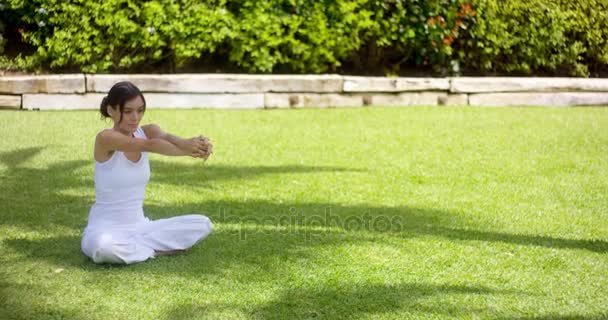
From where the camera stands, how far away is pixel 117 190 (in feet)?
16.9

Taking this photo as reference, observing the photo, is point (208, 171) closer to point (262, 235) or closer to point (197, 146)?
point (262, 235)

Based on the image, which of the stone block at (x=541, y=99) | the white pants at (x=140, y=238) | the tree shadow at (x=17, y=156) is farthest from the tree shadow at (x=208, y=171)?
the stone block at (x=541, y=99)

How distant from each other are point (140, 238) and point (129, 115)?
2.43 feet

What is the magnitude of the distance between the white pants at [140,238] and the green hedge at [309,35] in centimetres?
590

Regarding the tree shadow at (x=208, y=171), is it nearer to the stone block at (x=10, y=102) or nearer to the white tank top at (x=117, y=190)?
the white tank top at (x=117, y=190)

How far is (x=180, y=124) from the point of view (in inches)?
375

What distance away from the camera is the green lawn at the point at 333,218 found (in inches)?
181

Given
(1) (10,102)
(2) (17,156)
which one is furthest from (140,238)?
(1) (10,102)

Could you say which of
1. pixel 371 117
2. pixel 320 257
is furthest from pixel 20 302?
pixel 371 117

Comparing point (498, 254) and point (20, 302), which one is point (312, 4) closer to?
point (498, 254)

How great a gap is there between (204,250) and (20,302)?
4.21 ft

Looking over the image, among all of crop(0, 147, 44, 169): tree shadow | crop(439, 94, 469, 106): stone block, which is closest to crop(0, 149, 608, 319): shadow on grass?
crop(0, 147, 44, 169): tree shadow

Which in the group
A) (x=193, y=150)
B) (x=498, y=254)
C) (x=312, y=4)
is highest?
(x=312, y=4)

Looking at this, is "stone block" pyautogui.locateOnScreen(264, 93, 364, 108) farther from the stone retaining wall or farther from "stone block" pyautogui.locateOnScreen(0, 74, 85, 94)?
"stone block" pyautogui.locateOnScreen(0, 74, 85, 94)
